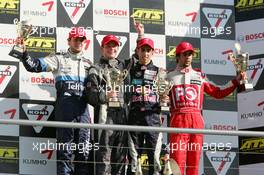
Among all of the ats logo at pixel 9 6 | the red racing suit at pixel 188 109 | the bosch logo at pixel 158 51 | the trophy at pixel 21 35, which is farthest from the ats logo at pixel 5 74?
the red racing suit at pixel 188 109

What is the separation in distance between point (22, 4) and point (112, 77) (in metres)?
1.41

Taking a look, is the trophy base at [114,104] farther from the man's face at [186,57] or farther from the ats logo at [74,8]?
the ats logo at [74,8]

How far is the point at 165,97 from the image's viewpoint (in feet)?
26.0

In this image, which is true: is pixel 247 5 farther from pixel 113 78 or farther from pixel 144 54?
pixel 113 78

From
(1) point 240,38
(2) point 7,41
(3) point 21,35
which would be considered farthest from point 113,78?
(1) point 240,38

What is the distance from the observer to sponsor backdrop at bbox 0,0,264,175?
862 centimetres

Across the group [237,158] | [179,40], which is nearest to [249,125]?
[237,158]

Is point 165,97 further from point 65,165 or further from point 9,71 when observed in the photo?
point 9,71

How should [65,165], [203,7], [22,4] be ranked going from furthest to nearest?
[203,7], [22,4], [65,165]

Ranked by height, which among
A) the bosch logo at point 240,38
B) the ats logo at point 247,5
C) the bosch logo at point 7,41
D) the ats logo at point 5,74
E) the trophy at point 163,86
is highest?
the ats logo at point 247,5

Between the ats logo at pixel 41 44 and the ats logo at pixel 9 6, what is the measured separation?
0.92ft

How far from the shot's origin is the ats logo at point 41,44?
8.87 m

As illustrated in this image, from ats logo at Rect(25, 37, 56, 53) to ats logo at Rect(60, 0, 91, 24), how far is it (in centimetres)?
30

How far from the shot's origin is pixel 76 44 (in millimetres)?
8148
